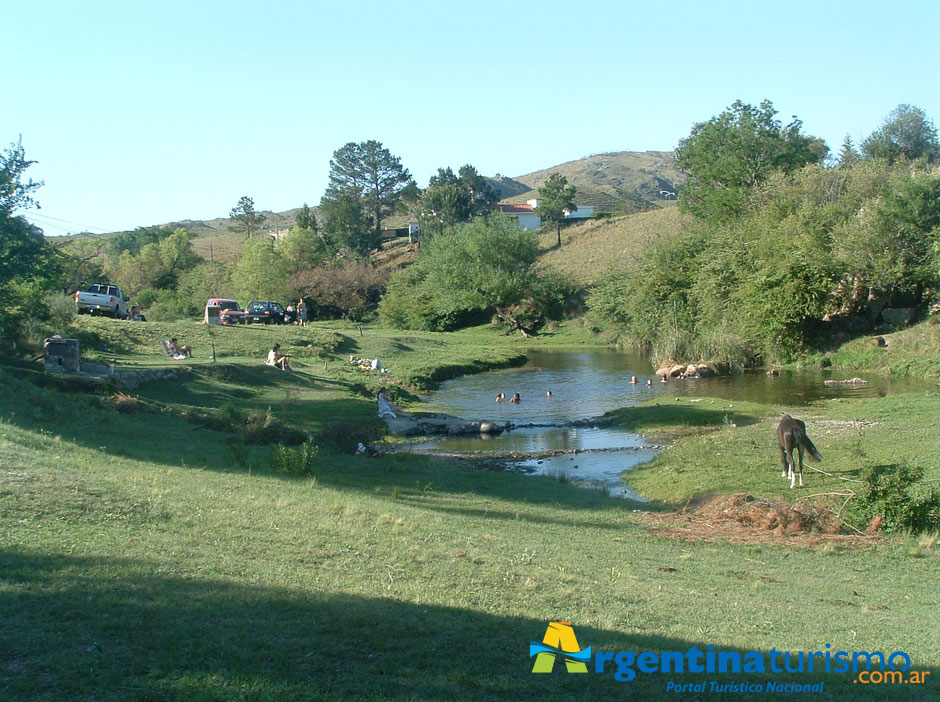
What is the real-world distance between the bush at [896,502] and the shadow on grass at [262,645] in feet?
24.1

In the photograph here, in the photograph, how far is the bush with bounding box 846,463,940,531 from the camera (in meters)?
13.2

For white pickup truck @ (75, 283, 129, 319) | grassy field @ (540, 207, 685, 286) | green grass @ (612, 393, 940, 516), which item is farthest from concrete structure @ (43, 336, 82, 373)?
grassy field @ (540, 207, 685, 286)

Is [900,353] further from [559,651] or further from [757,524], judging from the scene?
[559,651]

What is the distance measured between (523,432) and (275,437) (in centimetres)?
1155

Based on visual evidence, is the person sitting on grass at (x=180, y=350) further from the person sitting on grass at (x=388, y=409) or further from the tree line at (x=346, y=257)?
the person sitting on grass at (x=388, y=409)

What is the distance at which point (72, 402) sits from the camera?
19922 mm

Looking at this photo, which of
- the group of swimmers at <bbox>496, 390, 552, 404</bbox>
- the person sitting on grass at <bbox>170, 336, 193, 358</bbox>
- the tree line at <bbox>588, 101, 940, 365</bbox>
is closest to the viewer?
the person sitting on grass at <bbox>170, 336, 193, 358</bbox>

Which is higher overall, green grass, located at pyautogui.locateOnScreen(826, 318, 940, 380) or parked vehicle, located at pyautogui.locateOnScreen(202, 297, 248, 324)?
parked vehicle, located at pyautogui.locateOnScreen(202, 297, 248, 324)

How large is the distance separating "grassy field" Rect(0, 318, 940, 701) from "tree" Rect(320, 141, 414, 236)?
10195 centimetres

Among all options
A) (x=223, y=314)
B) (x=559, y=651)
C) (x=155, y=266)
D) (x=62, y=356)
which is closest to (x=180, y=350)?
(x=62, y=356)

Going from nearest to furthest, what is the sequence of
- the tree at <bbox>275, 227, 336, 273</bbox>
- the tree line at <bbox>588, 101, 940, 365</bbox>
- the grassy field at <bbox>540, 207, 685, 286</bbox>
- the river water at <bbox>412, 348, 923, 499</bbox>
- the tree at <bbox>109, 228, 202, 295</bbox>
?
1. the river water at <bbox>412, 348, 923, 499</bbox>
2. the tree line at <bbox>588, 101, 940, 365</bbox>
3. the grassy field at <bbox>540, 207, 685, 286</bbox>
4. the tree at <bbox>109, 228, 202, 295</bbox>
5. the tree at <bbox>275, 227, 336, 273</bbox>

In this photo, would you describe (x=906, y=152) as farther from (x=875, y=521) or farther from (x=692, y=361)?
(x=875, y=521)

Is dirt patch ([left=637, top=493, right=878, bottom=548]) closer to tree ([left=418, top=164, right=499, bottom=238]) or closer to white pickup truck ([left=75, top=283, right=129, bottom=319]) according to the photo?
white pickup truck ([left=75, top=283, right=129, bottom=319])

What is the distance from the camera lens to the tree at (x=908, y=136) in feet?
340
